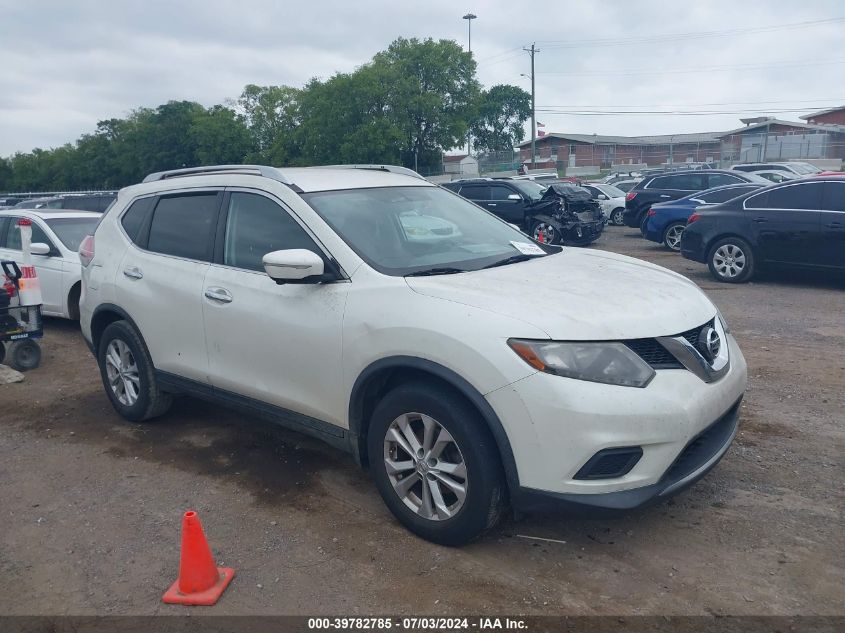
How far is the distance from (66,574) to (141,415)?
81.2 inches

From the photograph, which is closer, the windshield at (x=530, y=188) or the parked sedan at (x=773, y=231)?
the parked sedan at (x=773, y=231)

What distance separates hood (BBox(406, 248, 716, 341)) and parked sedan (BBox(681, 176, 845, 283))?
6.92 meters

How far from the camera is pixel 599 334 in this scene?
3.26 m

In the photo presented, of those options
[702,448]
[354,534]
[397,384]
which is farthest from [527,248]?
[354,534]

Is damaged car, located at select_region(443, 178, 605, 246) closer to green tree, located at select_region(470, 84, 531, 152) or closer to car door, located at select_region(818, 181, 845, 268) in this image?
car door, located at select_region(818, 181, 845, 268)

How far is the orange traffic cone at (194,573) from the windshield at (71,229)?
23.3 feet

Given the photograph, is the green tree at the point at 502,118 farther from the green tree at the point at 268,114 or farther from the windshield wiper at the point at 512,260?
the windshield wiper at the point at 512,260

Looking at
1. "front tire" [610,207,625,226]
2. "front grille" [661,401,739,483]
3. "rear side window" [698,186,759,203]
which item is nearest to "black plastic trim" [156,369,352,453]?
"front grille" [661,401,739,483]

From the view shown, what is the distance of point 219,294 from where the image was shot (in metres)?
4.61

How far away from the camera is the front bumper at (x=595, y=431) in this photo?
314cm

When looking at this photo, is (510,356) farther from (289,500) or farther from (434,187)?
(434,187)

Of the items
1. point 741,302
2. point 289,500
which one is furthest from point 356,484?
point 741,302

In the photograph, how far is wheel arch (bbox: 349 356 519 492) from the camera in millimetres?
3301

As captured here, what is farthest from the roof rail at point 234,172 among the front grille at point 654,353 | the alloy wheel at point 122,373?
the front grille at point 654,353
